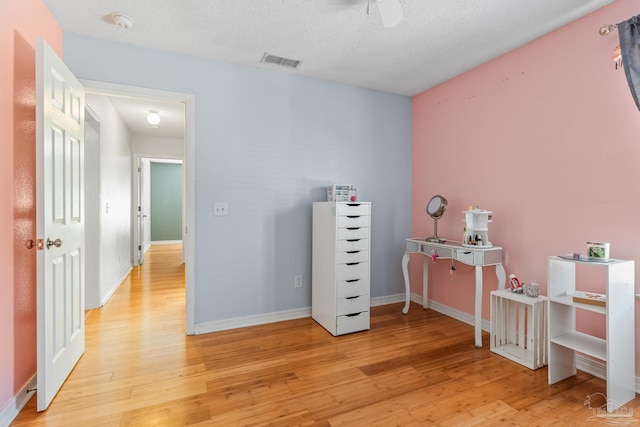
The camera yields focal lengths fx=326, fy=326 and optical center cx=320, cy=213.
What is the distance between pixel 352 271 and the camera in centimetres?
288

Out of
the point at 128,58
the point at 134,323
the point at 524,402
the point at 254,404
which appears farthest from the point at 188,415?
the point at 128,58

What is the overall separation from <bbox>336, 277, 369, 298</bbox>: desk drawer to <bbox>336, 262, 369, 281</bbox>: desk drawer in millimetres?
33

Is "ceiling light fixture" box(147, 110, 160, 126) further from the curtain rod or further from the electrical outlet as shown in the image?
the curtain rod

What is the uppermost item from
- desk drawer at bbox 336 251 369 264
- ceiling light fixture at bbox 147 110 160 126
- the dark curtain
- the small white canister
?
ceiling light fixture at bbox 147 110 160 126

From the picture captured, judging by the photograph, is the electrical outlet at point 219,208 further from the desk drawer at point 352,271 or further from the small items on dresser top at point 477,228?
the small items on dresser top at point 477,228

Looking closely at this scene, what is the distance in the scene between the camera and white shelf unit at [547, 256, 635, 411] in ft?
5.95

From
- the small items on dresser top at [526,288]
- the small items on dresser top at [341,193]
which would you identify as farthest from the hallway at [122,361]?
the small items on dresser top at [526,288]

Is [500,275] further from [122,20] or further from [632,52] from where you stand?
[122,20]

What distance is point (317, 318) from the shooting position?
3.12 meters

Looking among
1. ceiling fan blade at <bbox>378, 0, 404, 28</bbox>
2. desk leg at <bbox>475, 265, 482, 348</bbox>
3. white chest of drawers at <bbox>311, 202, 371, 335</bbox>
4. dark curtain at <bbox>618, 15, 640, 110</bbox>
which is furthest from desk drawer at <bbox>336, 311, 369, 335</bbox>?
dark curtain at <bbox>618, 15, 640, 110</bbox>

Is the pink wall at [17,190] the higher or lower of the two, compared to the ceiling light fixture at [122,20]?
lower

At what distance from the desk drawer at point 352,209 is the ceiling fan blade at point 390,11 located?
1377 mm

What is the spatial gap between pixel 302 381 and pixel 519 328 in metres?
1.73

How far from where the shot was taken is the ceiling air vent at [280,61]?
2.82m
